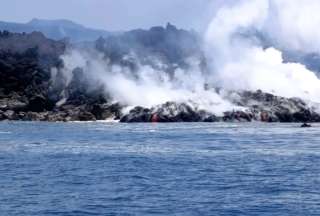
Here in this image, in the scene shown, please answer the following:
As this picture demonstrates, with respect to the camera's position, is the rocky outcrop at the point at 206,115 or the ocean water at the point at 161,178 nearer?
the ocean water at the point at 161,178

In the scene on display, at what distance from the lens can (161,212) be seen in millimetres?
48281

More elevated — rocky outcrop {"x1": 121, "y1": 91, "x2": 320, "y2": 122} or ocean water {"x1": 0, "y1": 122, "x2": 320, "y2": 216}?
rocky outcrop {"x1": 121, "y1": 91, "x2": 320, "y2": 122}

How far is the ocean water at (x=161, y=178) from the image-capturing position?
50191 mm

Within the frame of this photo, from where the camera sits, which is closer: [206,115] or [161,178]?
[161,178]

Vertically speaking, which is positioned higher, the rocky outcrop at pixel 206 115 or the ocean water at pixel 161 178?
the rocky outcrop at pixel 206 115

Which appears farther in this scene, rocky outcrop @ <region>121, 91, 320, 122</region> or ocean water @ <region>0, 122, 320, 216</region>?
rocky outcrop @ <region>121, 91, 320, 122</region>

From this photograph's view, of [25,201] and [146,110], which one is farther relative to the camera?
[146,110]

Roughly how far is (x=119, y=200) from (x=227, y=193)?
8.31 m

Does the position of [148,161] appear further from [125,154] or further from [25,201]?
[25,201]

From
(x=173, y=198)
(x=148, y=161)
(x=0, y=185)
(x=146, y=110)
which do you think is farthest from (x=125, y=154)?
(x=146, y=110)

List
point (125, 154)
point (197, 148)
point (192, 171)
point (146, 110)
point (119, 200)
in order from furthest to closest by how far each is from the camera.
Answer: point (146, 110) → point (197, 148) → point (125, 154) → point (192, 171) → point (119, 200)

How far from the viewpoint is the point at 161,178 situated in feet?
211

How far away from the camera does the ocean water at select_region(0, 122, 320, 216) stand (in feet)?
165

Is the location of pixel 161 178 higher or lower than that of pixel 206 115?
lower
